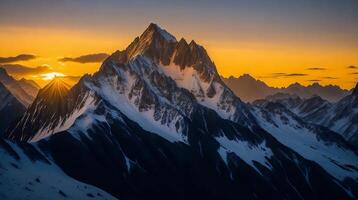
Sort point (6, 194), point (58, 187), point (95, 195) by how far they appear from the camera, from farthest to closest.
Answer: point (95, 195), point (58, 187), point (6, 194)

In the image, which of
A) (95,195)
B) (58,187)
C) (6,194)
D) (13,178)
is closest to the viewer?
(6,194)

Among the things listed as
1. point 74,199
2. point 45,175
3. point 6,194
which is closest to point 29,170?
point 45,175

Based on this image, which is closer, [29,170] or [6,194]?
[6,194]

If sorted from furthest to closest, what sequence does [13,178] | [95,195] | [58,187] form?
[95,195] → [58,187] → [13,178]

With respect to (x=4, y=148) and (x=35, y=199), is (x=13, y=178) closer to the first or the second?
(x=35, y=199)

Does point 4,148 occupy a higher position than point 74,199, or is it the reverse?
point 4,148

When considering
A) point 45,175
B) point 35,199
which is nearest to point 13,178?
point 35,199
